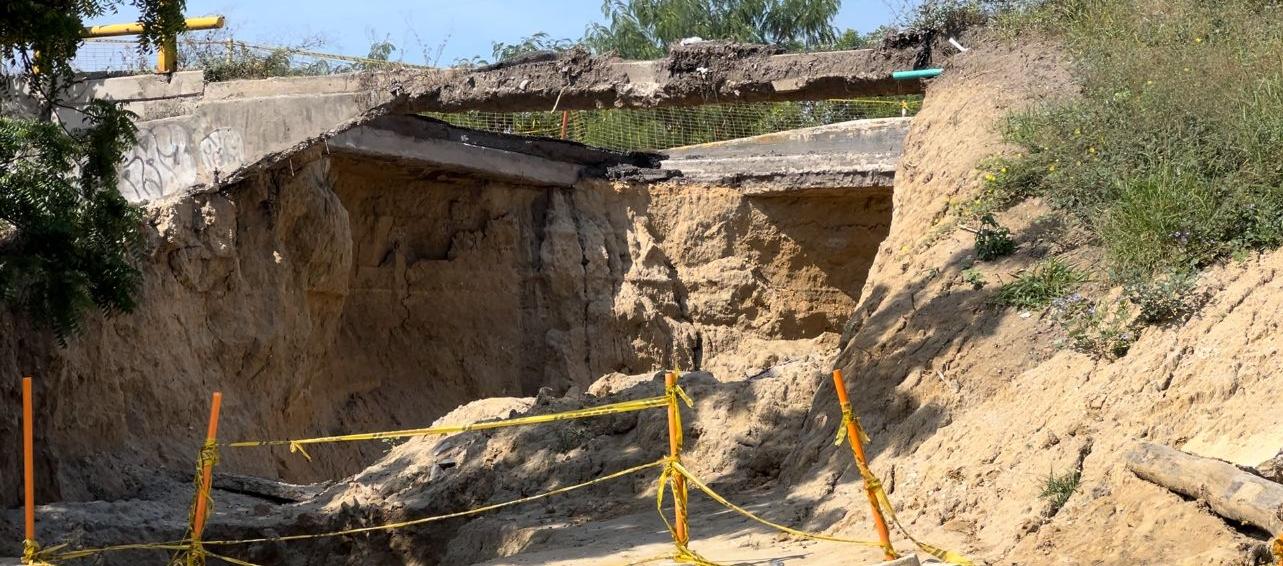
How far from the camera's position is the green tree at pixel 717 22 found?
82.8 feet

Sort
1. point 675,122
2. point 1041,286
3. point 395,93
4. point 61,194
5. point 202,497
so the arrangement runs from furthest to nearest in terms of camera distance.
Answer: point 675,122 < point 395,93 < point 61,194 < point 1041,286 < point 202,497

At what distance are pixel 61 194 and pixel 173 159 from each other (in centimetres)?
239

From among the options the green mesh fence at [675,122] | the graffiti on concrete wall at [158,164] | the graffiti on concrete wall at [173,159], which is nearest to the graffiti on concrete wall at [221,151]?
the graffiti on concrete wall at [173,159]

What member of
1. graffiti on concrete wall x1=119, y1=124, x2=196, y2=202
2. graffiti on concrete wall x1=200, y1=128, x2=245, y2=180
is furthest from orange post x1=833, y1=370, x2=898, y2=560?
graffiti on concrete wall x1=119, y1=124, x2=196, y2=202

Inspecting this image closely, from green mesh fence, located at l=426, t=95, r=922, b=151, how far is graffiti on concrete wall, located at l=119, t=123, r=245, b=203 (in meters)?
6.73

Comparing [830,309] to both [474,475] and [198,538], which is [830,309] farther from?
[198,538]

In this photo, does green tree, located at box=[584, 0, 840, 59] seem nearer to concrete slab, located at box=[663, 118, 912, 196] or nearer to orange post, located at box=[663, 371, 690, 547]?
concrete slab, located at box=[663, 118, 912, 196]

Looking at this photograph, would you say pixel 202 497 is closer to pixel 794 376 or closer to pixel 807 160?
pixel 794 376

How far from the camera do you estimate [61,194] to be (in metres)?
9.37

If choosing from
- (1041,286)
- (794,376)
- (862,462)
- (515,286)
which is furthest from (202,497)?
(515,286)

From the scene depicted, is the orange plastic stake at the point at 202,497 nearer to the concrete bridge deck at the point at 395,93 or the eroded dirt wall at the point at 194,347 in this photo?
the eroded dirt wall at the point at 194,347

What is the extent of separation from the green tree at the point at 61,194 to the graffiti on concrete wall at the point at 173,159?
5.18 ft

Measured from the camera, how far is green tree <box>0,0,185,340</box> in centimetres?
884

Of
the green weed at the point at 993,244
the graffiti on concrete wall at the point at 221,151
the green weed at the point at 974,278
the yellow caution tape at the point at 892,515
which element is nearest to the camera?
the yellow caution tape at the point at 892,515
